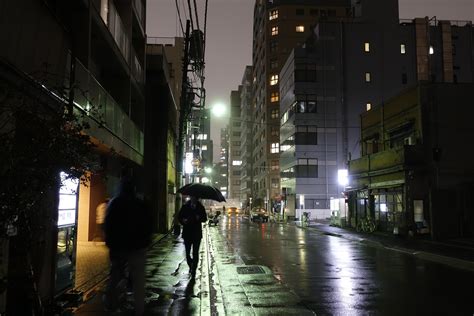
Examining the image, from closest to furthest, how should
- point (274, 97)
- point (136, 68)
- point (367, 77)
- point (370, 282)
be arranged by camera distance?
point (370, 282)
point (136, 68)
point (367, 77)
point (274, 97)

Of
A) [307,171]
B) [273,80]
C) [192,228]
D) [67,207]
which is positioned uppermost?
[273,80]

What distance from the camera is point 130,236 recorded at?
6.98 m

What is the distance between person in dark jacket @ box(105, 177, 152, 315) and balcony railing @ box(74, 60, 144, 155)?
113 inches

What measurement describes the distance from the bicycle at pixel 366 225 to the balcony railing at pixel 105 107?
51.5 ft

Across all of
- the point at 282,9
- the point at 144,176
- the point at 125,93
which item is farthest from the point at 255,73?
the point at 125,93

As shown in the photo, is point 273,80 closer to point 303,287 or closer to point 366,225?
point 366,225

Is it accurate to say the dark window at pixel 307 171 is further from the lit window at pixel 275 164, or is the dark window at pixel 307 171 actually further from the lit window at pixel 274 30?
the lit window at pixel 274 30

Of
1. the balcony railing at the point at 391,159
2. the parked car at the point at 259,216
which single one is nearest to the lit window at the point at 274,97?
the parked car at the point at 259,216

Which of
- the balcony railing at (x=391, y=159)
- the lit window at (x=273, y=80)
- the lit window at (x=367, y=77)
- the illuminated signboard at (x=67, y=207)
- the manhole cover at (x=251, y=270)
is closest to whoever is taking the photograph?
the illuminated signboard at (x=67, y=207)

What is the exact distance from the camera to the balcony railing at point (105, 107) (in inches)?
496

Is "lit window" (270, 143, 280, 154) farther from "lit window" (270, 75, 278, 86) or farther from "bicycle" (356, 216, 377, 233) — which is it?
"bicycle" (356, 216, 377, 233)

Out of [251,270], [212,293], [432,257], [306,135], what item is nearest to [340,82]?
[306,135]

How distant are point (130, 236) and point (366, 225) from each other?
27.1 m

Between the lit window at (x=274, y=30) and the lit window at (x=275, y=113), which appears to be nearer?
the lit window at (x=274, y=30)
